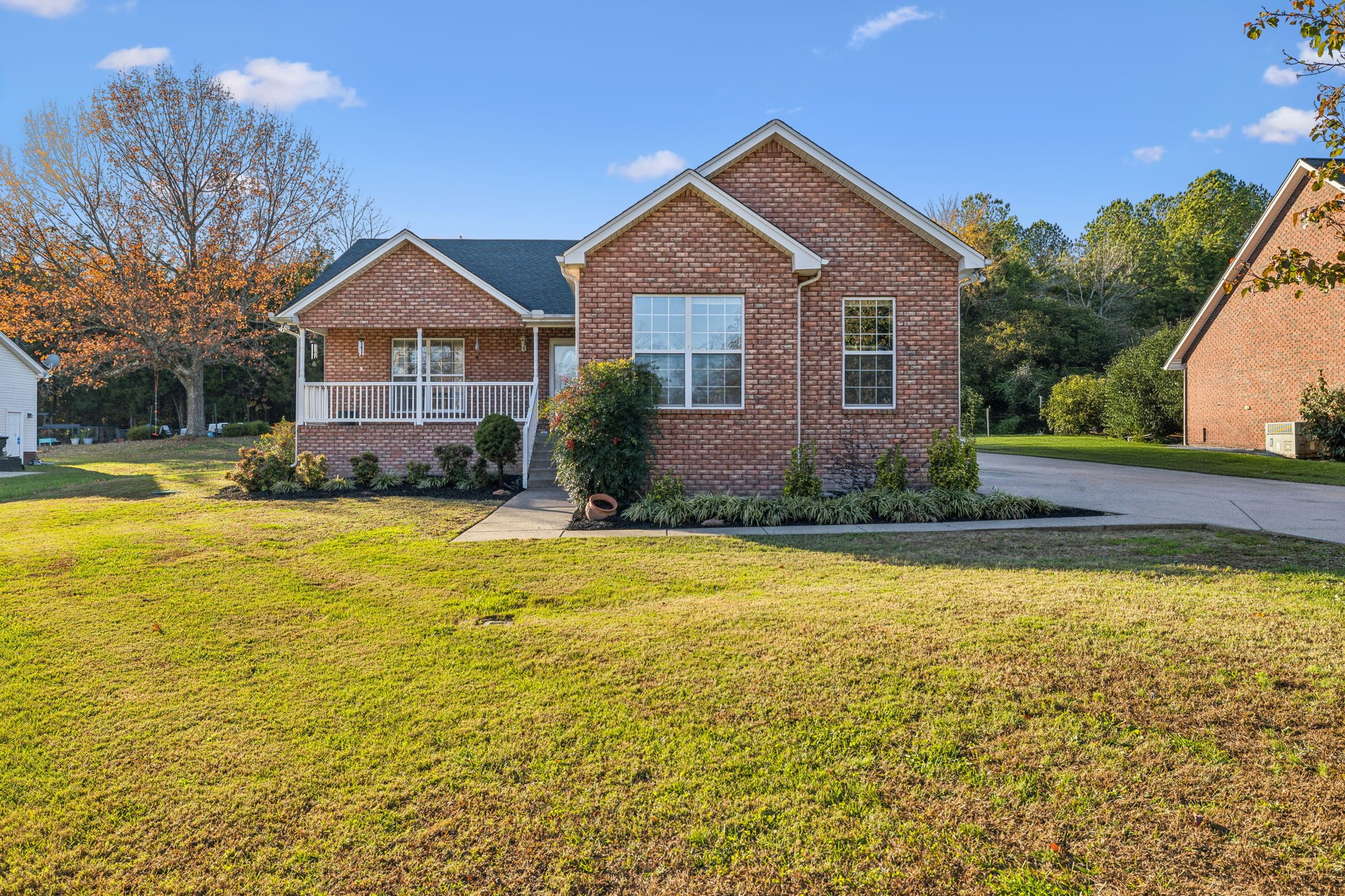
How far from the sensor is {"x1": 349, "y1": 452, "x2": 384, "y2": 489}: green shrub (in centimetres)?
1466

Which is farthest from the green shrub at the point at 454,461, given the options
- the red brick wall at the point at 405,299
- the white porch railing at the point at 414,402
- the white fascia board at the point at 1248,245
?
the white fascia board at the point at 1248,245

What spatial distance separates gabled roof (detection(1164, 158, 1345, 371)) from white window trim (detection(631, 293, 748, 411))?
13.3m

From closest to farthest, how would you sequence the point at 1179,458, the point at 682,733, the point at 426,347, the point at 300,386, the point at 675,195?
the point at 682,733 → the point at 675,195 → the point at 300,386 → the point at 426,347 → the point at 1179,458

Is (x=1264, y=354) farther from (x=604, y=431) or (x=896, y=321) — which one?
(x=604, y=431)

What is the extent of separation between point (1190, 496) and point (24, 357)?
36.0m

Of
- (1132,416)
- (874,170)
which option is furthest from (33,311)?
(1132,416)

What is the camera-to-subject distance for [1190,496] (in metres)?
12.0

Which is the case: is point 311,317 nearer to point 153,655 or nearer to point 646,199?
point 646,199

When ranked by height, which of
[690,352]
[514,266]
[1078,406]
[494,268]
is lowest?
[690,352]

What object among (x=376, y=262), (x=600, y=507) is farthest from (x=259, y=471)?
(x=600, y=507)

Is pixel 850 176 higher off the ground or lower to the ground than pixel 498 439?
higher

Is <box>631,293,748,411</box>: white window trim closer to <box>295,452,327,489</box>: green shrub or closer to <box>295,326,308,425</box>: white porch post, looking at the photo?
<box>295,452,327,489</box>: green shrub

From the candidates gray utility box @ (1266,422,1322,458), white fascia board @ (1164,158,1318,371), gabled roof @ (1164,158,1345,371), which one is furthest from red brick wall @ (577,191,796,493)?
gray utility box @ (1266,422,1322,458)

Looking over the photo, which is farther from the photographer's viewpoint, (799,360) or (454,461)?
(454,461)
